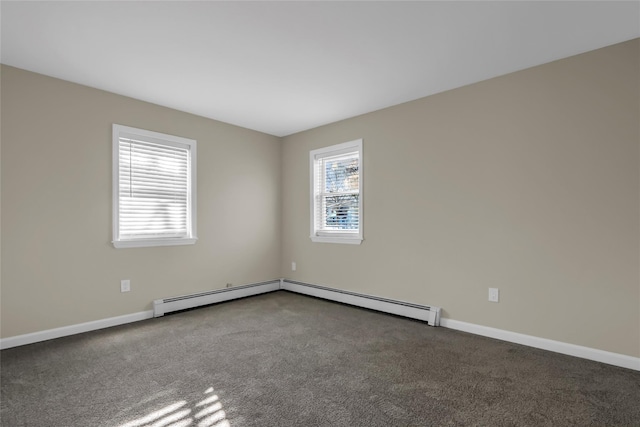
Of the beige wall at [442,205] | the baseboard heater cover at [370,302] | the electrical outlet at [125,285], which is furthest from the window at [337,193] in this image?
the electrical outlet at [125,285]

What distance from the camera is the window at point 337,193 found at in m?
4.40

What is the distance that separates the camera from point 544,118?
2.90 metres

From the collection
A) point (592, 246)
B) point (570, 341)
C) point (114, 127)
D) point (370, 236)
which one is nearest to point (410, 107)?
point (370, 236)

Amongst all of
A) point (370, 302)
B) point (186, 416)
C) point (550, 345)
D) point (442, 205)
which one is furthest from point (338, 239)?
point (186, 416)

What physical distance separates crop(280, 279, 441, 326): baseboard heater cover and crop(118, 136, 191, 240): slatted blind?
182 cm

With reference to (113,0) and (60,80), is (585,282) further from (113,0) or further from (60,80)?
(60,80)

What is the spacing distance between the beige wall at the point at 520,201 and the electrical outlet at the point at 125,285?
272 centimetres

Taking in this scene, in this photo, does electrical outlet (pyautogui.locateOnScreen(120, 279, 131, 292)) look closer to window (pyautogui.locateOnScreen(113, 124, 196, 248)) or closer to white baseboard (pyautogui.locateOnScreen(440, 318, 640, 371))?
window (pyautogui.locateOnScreen(113, 124, 196, 248))

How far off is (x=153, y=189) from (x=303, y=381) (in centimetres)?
284

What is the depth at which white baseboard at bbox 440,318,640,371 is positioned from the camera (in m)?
2.50

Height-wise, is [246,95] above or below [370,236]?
above

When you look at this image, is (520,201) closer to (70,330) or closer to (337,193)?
(337,193)

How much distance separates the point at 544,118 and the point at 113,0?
11.2ft

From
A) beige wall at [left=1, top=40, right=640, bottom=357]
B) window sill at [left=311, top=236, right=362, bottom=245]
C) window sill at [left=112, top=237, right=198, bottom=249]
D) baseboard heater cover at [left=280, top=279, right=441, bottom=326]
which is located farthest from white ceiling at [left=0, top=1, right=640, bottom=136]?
baseboard heater cover at [left=280, top=279, right=441, bottom=326]
